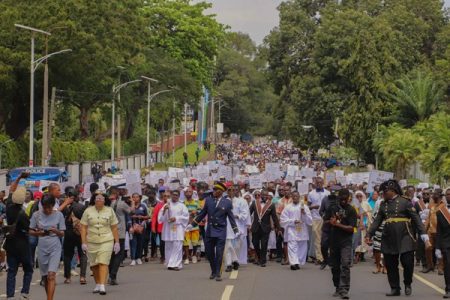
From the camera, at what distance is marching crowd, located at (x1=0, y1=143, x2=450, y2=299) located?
48.6 feet

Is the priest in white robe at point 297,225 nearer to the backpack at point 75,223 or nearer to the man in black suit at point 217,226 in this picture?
the man in black suit at point 217,226

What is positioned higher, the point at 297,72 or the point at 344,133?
the point at 297,72

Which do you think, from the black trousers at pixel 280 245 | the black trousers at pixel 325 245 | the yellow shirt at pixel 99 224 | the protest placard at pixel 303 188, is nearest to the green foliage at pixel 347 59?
the protest placard at pixel 303 188

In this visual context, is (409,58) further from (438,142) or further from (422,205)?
(422,205)

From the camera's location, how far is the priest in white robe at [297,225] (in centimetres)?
2214

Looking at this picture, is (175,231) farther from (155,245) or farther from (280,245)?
(155,245)

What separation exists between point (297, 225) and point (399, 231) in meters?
6.77

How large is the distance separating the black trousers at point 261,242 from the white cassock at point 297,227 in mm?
445

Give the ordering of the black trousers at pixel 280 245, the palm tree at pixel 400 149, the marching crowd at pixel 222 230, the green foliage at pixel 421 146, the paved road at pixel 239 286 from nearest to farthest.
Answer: the marching crowd at pixel 222 230, the paved road at pixel 239 286, the black trousers at pixel 280 245, the green foliage at pixel 421 146, the palm tree at pixel 400 149

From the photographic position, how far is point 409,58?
80.7 m

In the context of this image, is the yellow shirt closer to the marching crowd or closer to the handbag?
the marching crowd

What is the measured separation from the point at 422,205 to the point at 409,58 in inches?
2327

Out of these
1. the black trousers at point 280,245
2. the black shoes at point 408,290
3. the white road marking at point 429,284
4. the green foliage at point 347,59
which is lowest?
the white road marking at point 429,284

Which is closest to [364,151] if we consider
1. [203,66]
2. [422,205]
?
[203,66]
